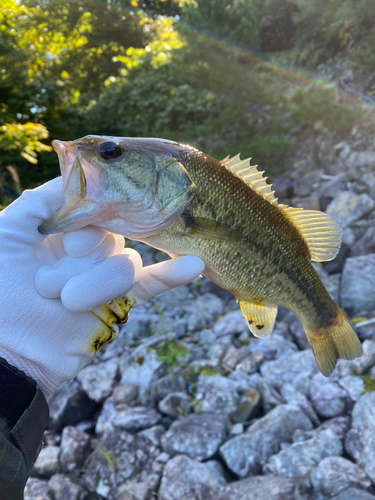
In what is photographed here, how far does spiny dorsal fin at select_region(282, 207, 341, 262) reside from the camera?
5.41ft

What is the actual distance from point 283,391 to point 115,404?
155 centimetres

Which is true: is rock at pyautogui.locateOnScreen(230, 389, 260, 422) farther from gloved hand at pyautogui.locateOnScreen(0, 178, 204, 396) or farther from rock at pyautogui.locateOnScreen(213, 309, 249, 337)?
gloved hand at pyautogui.locateOnScreen(0, 178, 204, 396)

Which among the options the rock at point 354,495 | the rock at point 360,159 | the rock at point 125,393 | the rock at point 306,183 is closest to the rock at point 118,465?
the rock at point 125,393

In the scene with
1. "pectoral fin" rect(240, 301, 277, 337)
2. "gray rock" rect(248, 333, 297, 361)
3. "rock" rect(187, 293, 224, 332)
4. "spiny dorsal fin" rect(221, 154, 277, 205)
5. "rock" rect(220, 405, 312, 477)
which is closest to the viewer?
"spiny dorsal fin" rect(221, 154, 277, 205)

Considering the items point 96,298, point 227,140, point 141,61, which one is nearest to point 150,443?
point 96,298

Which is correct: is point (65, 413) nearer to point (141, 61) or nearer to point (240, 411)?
point (240, 411)

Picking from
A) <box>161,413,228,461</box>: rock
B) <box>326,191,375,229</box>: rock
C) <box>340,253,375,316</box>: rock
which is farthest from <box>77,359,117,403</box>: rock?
Answer: <box>326,191,375,229</box>: rock

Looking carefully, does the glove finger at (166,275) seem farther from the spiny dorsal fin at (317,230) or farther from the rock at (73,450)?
the rock at (73,450)

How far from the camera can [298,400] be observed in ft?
9.98

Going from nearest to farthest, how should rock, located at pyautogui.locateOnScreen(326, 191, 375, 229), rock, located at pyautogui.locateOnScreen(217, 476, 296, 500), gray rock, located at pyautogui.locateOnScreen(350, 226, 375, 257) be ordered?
1. rock, located at pyautogui.locateOnScreen(217, 476, 296, 500)
2. gray rock, located at pyautogui.locateOnScreen(350, 226, 375, 257)
3. rock, located at pyautogui.locateOnScreen(326, 191, 375, 229)

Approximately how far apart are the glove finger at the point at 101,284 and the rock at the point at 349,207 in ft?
14.4

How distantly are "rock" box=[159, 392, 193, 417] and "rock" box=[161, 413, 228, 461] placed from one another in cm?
14

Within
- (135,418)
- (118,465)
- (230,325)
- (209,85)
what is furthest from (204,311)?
(209,85)

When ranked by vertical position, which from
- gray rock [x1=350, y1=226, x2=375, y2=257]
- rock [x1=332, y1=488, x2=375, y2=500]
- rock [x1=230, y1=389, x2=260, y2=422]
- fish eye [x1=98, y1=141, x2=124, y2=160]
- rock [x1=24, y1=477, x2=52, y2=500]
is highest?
fish eye [x1=98, y1=141, x2=124, y2=160]
